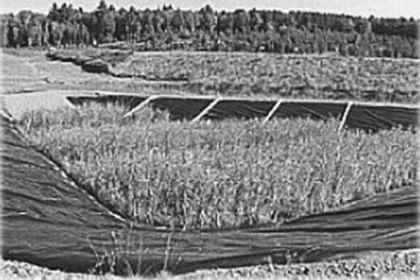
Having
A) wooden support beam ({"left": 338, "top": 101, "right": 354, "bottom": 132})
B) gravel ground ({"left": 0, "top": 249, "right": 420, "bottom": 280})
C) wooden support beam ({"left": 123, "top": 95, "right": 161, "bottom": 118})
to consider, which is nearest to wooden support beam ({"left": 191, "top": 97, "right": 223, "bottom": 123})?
wooden support beam ({"left": 123, "top": 95, "right": 161, "bottom": 118})

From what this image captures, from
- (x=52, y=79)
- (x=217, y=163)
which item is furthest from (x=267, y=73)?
(x=52, y=79)

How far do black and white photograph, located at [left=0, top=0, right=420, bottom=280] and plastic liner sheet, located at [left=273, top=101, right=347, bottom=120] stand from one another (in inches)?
0.5

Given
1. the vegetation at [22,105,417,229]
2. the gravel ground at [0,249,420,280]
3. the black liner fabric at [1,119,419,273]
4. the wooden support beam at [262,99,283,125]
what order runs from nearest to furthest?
the gravel ground at [0,249,420,280] → the black liner fabric at [1,119,419,273] → the vegetation at [22,105,417,229] → the wooden support beam at [262,99,283,125]

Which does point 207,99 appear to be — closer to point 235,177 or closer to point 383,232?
point 235,177

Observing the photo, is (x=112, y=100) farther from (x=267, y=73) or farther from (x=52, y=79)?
(x=267, y=73)

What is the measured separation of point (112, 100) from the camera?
4.54 meters

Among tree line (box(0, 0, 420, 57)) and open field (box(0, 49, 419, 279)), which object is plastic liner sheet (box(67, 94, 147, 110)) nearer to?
open field (box(0, 49, 419, 279))

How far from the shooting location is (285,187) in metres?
3.81

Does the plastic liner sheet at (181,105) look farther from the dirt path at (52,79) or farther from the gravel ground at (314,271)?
the gravel ground at (314,271)

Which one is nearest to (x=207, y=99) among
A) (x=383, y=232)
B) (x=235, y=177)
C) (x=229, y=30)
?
(x=229, y=30)

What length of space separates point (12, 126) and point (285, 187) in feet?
5.66

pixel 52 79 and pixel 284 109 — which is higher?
pixel 52 79

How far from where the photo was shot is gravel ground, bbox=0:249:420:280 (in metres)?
3.32

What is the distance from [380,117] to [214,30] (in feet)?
3.86
